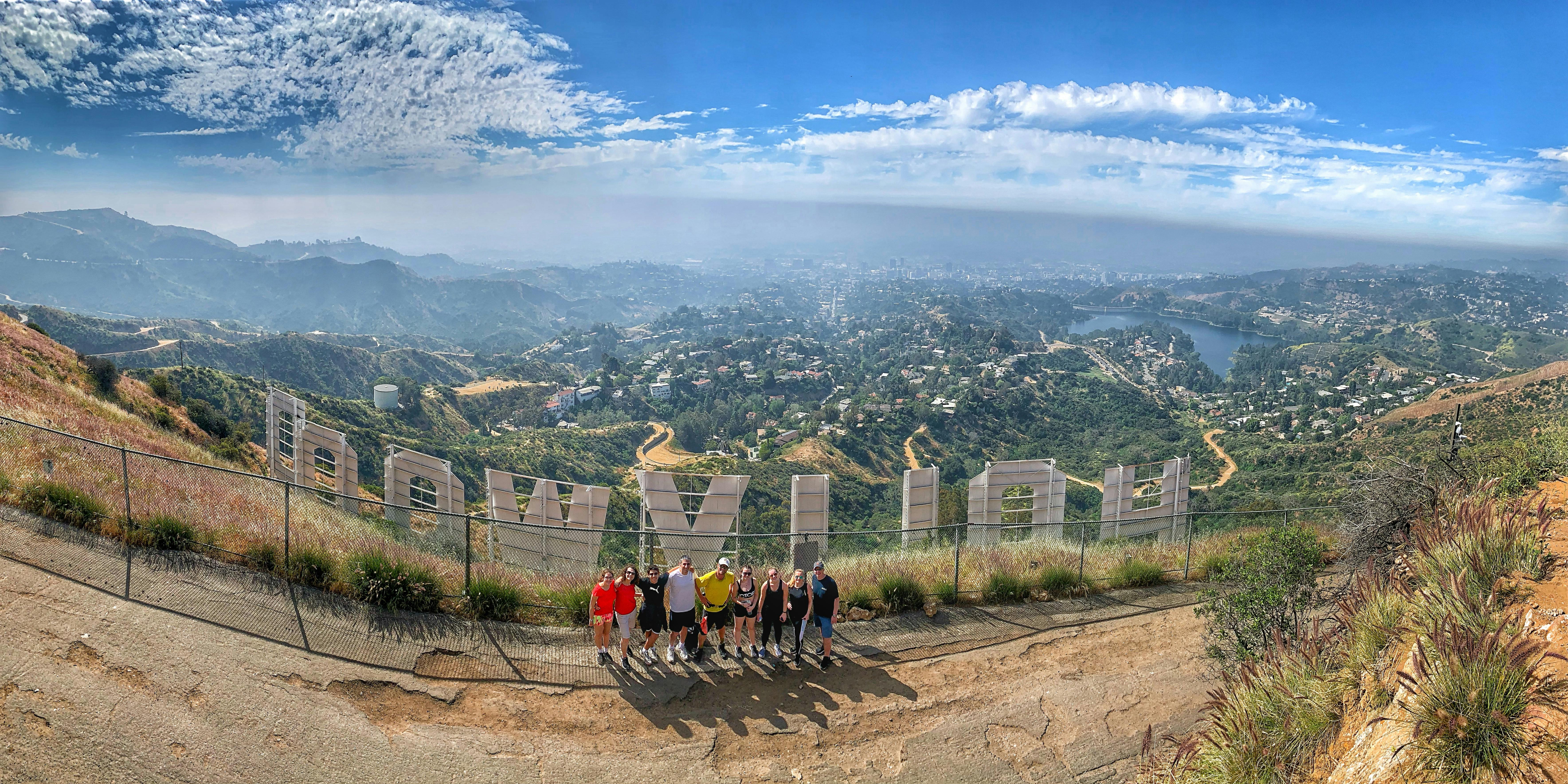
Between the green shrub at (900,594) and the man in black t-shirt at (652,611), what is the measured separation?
2.81 m

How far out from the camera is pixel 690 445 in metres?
76.5

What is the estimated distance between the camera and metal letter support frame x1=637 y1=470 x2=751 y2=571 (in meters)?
10.1

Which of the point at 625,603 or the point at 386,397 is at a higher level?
the point at 625,603

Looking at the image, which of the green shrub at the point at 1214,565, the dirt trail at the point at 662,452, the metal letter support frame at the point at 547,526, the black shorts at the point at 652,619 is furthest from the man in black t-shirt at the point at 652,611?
the dirt trail at the point at 662,452

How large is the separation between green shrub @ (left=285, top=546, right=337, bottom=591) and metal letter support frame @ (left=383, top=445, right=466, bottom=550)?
213cm

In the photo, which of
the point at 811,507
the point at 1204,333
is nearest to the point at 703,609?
the point at 811,507

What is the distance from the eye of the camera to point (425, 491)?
11805mm

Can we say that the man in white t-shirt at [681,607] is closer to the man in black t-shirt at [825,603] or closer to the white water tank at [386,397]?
the man in black t-shirt at [825,603]

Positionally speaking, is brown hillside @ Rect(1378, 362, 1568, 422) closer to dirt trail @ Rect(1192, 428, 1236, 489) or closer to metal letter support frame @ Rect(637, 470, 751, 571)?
dirt trail @ Rect(1192, 428, 1236, 489)

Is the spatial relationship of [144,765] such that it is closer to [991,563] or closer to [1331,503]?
[991,563]

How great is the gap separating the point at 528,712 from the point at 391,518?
23.9 feet

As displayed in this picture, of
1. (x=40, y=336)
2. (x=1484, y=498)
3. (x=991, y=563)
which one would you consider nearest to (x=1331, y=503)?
(x=1484, y=498)

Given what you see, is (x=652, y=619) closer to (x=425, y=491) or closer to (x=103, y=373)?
(x=425, y=491)

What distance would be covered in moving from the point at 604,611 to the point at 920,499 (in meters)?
5.61
